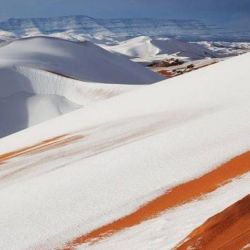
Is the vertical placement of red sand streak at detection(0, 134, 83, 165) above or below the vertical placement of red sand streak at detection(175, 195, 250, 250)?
above

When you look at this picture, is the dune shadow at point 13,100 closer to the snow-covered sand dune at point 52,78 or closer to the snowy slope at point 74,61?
the snow-covered sand dune at point 52,78

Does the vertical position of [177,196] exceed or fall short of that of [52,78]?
it falls short

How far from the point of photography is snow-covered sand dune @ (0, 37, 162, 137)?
4359cm

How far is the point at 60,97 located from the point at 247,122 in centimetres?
3436

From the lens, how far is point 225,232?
277 inches

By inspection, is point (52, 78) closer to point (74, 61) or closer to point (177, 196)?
point (74, 61)

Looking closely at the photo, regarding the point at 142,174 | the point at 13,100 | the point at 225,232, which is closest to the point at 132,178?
the point at 142,174

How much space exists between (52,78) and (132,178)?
40.6 metres

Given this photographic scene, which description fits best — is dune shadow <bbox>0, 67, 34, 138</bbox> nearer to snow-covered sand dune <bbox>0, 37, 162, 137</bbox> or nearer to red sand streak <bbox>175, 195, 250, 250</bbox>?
snow-covered sand dune <bbox>0, 37, 162, 137</bbox>

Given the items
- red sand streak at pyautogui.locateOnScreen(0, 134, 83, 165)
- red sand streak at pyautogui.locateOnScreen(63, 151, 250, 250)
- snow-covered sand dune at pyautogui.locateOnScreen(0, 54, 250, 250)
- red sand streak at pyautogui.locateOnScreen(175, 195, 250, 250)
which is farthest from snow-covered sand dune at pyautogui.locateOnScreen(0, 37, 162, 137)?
red sand streak at pyautogui.locateOnScreen(175, 195, 250, 250)

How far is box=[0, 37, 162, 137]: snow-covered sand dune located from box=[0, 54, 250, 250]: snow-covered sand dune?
22.5m

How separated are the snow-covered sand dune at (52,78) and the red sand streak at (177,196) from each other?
30093 mm

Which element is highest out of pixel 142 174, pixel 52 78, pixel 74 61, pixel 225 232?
pixel 74 61

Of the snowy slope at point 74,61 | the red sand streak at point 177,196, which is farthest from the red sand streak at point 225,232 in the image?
the snowy slope at point 74,61
